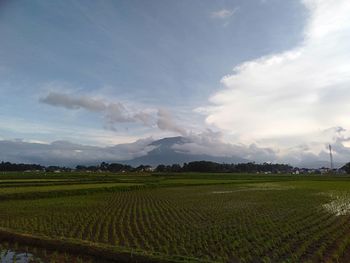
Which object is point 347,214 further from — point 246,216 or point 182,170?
point 182,170

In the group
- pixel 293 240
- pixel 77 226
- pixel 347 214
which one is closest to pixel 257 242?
pixel 293 240

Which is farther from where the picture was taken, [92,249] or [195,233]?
[195,233]

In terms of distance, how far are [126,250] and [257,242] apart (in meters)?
4.06

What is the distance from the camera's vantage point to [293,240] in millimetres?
9812

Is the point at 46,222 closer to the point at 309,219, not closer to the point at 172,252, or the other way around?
the point at 172,252

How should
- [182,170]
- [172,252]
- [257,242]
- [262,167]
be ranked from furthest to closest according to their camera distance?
[262,167]
[182,170]
[257,242]
[172,252]

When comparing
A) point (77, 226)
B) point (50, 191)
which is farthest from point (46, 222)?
point (50, 191)

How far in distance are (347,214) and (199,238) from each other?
9.45 metres

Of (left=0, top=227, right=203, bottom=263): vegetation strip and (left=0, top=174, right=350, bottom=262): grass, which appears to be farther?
(left=0, top=174, right=350, bottom=262): grass

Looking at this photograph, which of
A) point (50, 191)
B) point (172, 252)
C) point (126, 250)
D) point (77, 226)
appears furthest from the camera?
point (50, 191)

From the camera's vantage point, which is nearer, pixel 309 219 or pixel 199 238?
pixel 199 238

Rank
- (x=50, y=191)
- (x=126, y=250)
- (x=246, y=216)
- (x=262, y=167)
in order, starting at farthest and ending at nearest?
(x=262, y=167) < (x=50, y=191) < (x=246, y=216) < (x=126, y=250)

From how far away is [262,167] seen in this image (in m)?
139

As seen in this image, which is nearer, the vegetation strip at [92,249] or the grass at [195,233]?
the vegetation strip at [92,249]
